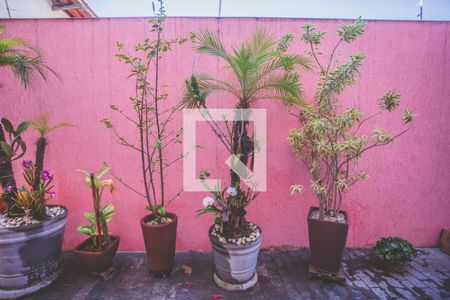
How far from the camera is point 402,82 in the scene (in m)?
2.79

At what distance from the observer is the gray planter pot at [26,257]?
2.05m

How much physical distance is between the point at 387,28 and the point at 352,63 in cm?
130

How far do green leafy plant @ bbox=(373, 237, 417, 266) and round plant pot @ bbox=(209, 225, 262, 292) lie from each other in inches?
57.2

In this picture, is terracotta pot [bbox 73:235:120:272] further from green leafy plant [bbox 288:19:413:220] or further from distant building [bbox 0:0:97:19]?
distant building [bbox 0:0:97:19]

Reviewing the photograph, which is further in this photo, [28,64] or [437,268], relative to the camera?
[437,268]

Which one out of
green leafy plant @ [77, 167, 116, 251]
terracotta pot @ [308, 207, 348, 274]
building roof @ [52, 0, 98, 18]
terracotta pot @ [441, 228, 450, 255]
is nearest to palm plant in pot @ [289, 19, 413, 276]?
terracotta pot @ [308, 207, 348, 274]

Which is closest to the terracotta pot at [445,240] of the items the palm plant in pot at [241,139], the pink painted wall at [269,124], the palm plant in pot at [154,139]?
the pink painted wall at [269,124]

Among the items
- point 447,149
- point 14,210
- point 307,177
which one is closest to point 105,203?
point 14,210

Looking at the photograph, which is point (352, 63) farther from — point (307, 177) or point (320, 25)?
point (307, 177)

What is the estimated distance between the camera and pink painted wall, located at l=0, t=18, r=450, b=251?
2699 millimetres

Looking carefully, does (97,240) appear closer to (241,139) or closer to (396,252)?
(241,139)

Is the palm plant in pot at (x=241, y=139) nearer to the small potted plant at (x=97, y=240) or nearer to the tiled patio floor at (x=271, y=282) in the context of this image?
the tiled patio floor at (x=271, y=282)

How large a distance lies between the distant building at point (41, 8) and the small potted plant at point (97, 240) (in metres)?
2.90

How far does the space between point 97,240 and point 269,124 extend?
237 cm
